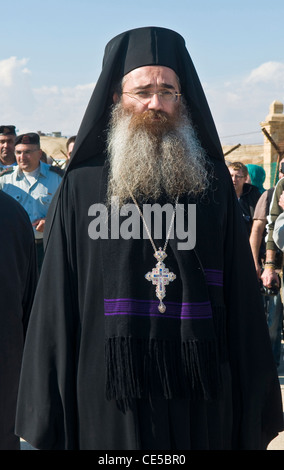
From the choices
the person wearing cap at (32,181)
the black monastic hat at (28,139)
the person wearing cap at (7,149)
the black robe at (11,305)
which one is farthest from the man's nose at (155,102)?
the person wearing cap at (7,149)

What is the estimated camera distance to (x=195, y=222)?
2.83 m

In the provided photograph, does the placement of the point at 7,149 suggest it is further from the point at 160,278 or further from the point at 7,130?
the point at 160,278

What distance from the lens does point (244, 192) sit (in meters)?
7.59

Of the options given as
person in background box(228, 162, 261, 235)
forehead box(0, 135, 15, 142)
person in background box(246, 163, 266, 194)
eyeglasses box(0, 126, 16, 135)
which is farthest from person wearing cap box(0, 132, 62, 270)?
person in background box(246, 163, 266, 194)

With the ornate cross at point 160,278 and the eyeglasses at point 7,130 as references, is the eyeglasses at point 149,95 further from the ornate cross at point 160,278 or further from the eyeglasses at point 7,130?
the eyeglasses at point 7,130

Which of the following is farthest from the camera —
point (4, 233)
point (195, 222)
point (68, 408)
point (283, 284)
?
point (283, 284)

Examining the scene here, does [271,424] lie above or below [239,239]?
below

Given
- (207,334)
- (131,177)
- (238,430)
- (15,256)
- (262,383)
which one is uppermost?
(131,177)

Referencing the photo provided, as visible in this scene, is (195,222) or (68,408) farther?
(195,222)

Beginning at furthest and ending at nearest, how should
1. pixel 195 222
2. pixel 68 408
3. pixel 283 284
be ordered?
pixel 283 284, pixel 195 222, pixel 68 408

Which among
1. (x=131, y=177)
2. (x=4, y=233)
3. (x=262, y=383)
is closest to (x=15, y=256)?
(x=4, y=233)

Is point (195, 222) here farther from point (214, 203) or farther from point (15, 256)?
point (15, 256)

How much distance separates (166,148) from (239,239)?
0.49m

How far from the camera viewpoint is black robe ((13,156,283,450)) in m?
2.64
